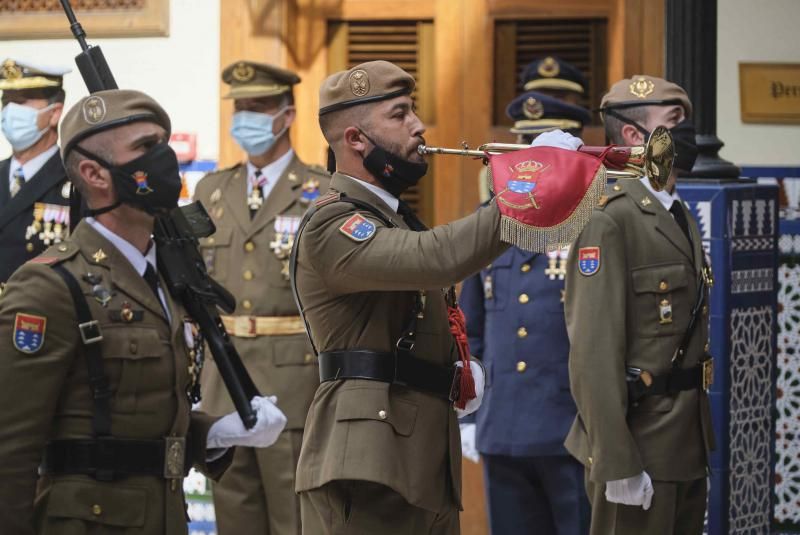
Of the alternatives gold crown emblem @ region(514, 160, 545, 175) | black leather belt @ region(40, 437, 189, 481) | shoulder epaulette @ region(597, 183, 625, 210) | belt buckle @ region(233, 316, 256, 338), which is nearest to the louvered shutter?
belt buckle @ region(233, 316, 256, 338)

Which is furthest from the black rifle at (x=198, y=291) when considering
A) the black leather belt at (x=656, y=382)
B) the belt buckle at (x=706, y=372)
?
the belt buckle at (x=706, y=372)

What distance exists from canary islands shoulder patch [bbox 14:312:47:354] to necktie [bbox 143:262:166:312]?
40 centimetres

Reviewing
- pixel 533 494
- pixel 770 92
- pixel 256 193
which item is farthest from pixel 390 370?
pixel 770 92

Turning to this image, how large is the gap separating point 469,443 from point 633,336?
131 centimetres

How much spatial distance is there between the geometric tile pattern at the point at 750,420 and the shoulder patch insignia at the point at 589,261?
3.95 feet

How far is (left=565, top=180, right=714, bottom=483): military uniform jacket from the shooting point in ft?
14.3

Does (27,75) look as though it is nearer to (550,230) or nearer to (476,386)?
(476,386)

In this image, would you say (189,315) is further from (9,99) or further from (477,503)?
(477,503)

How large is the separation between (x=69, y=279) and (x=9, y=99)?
9.32 ft

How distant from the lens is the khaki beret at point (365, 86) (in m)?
3.71

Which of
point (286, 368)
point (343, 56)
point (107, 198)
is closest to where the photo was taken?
point (107, 198)

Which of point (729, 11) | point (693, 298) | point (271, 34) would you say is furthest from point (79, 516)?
point (729, 11)

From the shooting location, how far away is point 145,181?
11.8 feet

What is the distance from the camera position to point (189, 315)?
383 centimetres
